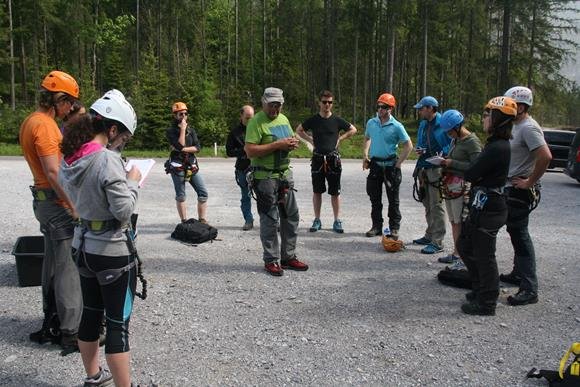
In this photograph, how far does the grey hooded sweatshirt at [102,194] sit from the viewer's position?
2713mm

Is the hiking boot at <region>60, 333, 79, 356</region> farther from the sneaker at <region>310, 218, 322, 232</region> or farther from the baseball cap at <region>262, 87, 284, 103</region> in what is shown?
the sneaker at <region>310, 218, 322, 232</region>

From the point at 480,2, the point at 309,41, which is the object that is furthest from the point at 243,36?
the point at 480,2


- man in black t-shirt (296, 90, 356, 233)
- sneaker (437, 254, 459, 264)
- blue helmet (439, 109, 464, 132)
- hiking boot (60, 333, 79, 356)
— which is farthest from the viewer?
man in black t-shirt (296, 90, 356, 233)

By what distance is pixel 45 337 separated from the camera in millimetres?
3889

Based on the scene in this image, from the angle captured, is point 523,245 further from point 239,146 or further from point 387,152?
point 239,146

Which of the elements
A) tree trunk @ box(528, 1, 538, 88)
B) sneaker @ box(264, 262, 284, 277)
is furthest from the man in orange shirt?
tree trunk @ box(528, 1, 538, 88)

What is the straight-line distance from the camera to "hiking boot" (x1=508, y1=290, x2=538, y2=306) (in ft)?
15.4

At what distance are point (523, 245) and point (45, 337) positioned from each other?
4262 mm

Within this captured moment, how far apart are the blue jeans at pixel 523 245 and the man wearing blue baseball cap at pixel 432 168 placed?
171cm

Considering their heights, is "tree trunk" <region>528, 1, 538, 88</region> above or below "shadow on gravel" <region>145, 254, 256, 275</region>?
above

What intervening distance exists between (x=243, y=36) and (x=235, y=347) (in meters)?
46.8

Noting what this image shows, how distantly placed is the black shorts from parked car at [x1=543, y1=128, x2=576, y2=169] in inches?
440

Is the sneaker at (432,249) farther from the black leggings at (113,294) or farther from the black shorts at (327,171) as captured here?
the black leggings at (113,294)

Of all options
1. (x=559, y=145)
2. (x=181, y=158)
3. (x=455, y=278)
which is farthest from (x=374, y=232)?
(x=559, y=145)
